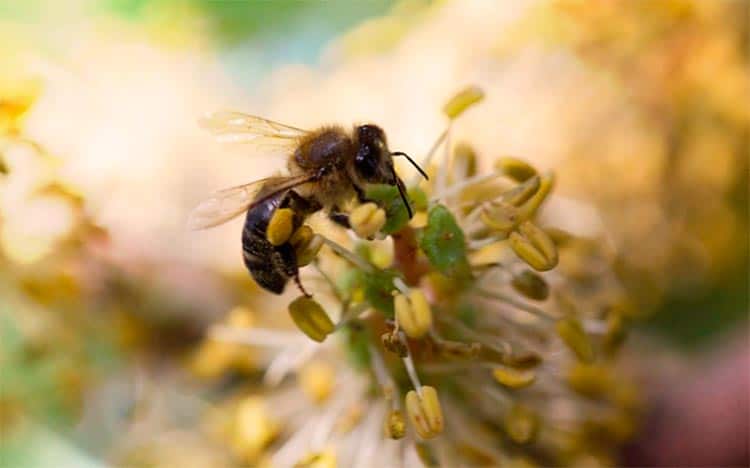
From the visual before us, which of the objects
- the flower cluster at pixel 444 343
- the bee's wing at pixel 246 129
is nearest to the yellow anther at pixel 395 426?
the flower cluster at pixel 444 343

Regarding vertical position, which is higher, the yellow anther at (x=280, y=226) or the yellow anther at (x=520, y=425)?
the yellow anther at (x=280, y=226)

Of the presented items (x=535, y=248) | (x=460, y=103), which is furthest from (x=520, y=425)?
(x=460, y=103)

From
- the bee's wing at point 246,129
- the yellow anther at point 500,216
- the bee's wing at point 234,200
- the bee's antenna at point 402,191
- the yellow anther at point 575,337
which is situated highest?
the bee's wing at point 246,129

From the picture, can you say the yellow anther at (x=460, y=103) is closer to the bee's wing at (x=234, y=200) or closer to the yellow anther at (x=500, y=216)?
the yellow anther at (x=500, y=216)

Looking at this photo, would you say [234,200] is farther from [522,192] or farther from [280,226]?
[522,192]

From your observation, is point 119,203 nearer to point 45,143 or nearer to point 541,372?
point 45,143

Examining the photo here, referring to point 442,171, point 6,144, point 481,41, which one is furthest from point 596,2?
point 6,144
